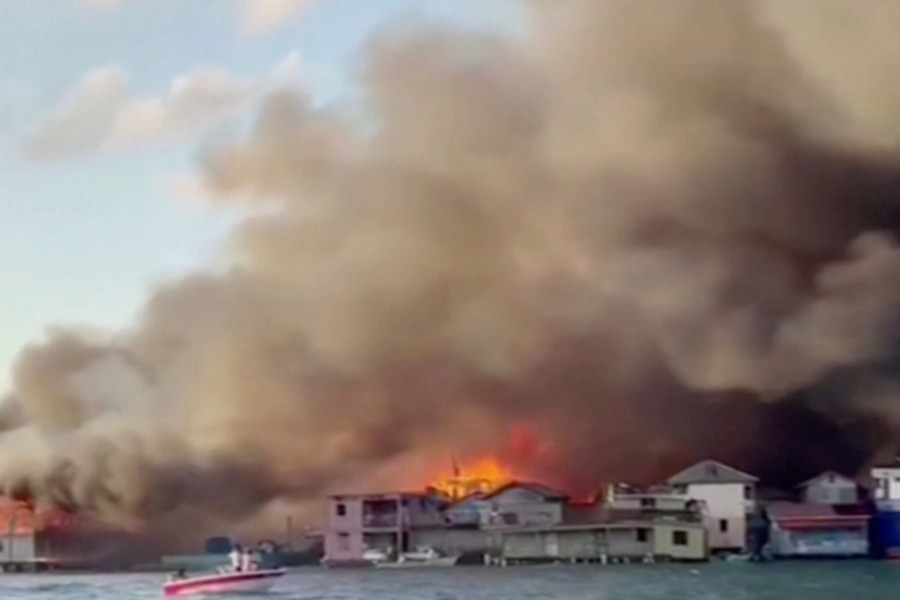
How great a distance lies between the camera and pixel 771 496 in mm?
56000

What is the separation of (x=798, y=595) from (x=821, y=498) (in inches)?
789

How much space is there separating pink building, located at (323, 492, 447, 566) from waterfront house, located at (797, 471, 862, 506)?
12.2 meters

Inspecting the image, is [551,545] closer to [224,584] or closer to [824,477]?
[824,477]

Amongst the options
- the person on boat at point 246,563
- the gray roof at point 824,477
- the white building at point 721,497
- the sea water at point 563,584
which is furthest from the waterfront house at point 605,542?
the person on boat at point 246,563

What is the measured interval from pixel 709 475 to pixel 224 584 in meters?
18.8

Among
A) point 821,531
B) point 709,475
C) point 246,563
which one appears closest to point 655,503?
point 709,475

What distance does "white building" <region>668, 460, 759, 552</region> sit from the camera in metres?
53.1

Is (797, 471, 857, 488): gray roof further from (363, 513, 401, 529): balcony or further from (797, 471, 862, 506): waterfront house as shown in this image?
(363, 513, 401, 529): balcony

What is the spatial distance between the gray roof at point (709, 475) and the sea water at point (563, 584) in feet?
14.0

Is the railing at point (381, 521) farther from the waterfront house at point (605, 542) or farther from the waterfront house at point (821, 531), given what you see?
the waterfront house at point (821, 531)

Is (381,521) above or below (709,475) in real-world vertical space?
below

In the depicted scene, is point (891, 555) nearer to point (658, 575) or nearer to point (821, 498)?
point (821, 498)

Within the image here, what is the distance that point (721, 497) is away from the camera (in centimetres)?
5303

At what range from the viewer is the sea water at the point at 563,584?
117 ft
